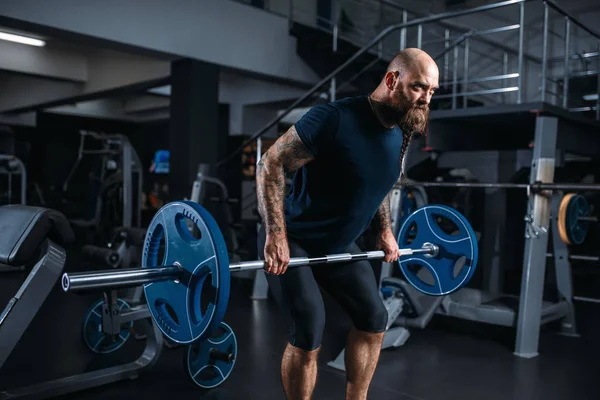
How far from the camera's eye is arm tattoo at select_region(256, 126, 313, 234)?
4.44 feet

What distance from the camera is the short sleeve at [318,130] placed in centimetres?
134

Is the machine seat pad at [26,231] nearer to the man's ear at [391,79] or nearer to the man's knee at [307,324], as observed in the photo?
the man's knee at [307,324]

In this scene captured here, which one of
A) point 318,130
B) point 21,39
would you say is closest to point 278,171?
point 318,130

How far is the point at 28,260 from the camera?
1688mm

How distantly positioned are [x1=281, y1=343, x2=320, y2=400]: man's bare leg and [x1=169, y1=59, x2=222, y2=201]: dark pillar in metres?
3.89

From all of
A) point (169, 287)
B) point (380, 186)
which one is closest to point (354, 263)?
point (380, 186)

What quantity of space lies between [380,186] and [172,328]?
631 mm

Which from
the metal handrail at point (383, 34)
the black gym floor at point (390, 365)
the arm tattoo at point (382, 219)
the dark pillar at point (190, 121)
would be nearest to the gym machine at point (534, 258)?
the black gym floor at point (390, 365)

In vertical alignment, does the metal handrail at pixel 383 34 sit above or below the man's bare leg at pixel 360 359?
above

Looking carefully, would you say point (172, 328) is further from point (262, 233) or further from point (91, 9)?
point (91, 9)

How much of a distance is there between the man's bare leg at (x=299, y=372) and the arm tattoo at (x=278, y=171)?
320mm

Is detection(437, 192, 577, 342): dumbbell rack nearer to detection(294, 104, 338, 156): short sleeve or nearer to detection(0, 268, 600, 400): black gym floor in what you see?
detection(0, 268, 600, 400): black gym floor

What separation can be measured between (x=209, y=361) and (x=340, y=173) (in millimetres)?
1042

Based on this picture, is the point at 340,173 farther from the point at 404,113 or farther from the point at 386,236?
the point at 386,236
